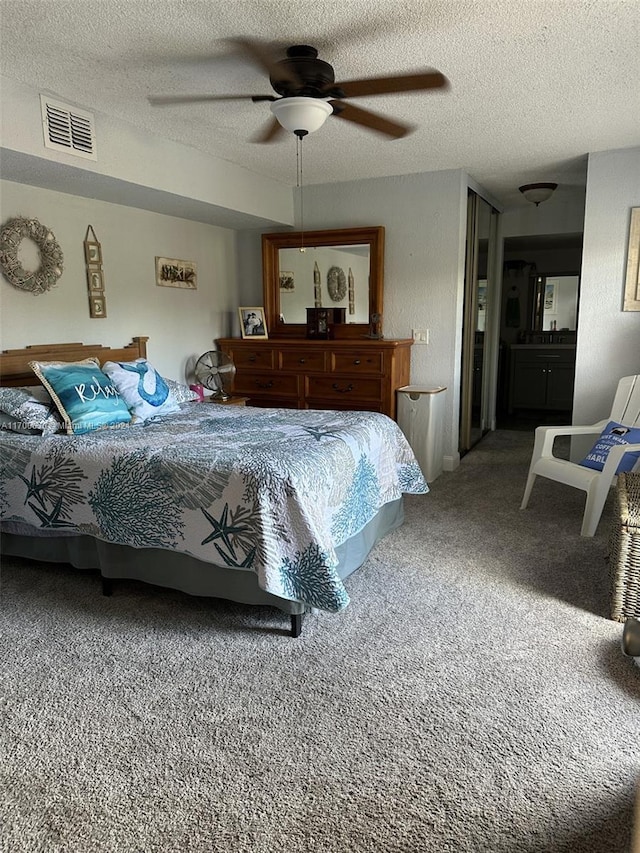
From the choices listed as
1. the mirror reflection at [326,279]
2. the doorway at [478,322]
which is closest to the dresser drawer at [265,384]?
the mirror reflection at [326,279]

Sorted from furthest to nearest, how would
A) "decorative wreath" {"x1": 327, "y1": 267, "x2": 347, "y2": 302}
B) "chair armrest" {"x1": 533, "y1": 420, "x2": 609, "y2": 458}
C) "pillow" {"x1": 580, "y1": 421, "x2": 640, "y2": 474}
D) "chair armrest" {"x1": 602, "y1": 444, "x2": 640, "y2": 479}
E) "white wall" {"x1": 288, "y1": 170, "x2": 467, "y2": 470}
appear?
1. "decorative wreath" {"x1": 327, "y1": 267, "x2": 347, "y2": 302}
2. "white wall" {"x1": 288, "y1": 170, "x2": 467, "y2": 470}
3. "chair armrest" {"x1": 533, "y1": 420, "x2": 609, "y2": 458}
4. "pillow" {"x1": 580, "y1": 421, "x2": 640, "y2": 474}
5. "chair armrest" {"x1": 602, "y1": 444, "x2": 640, "y2": 479}

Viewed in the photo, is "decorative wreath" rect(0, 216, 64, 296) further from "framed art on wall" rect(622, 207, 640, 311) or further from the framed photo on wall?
"framed art on wall" rect(622, 207, 640, 311)

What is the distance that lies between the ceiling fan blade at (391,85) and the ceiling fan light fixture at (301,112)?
11cm

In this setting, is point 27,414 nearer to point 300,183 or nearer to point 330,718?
point 330,718

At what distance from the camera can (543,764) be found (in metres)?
1.71

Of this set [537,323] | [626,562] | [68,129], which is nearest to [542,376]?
[537,323]

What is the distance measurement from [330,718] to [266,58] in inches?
103

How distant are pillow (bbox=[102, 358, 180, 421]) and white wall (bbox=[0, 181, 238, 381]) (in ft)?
1.96

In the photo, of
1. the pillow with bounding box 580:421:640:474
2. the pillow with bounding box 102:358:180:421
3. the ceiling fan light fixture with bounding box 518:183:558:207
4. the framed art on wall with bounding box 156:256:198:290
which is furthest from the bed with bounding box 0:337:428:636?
the ceiling fan light fixture with bounding box 518:183:558:207

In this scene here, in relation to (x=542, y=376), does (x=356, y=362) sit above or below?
above

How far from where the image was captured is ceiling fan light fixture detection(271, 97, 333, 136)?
245 cm

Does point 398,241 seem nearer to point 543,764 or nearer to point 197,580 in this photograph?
point 197,580

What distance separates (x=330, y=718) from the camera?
1916 millimetres

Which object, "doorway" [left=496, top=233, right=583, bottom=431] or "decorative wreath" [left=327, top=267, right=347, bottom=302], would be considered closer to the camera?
"decorative wreath" [left=327, top=267, right=347, bottom=302]
